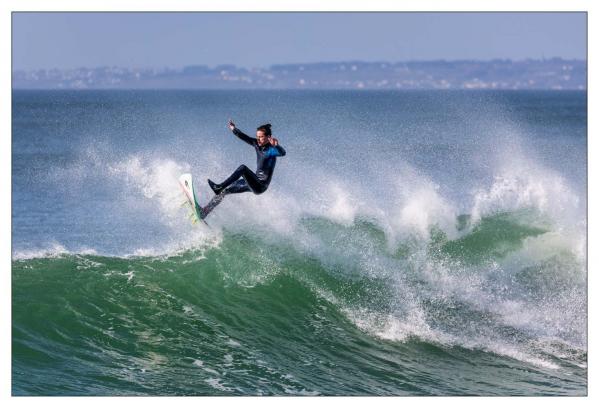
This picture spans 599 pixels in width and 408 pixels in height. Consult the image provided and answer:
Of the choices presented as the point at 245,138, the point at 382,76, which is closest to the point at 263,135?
the point at 245,138

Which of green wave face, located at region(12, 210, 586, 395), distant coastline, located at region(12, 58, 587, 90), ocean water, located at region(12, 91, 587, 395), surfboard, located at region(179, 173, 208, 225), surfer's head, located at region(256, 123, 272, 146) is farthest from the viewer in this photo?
distant coastline, located at region(12, 58, 587, 90)

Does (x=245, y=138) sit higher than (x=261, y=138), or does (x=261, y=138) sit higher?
(x=261, y=138)

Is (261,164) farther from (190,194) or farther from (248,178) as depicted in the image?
(190,194)

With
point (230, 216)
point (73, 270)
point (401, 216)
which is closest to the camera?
point (73, 270)

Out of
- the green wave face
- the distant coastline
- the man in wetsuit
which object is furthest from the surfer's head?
the distant coastline

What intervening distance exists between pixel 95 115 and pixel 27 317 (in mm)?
57294

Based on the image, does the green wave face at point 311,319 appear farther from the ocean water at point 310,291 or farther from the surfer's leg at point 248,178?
the surfer's leg at point 248,178

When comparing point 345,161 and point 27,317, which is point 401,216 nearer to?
point 27,317

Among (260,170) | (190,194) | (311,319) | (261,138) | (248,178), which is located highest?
(261,138)

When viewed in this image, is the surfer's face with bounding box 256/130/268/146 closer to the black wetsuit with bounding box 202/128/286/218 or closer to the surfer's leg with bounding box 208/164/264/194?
the black wetsuit with bounding box 202/128/286/218

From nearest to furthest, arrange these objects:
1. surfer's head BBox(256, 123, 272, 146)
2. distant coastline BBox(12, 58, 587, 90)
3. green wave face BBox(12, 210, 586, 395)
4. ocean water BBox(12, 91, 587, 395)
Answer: green wave face BBox(12, 210, 586, 395) → ocean water BBox(12, 91, 587, 395) → surfer's head BBox(256, 123, 272, 146) → distant coastline BBox(12, 58, 587, 90)
